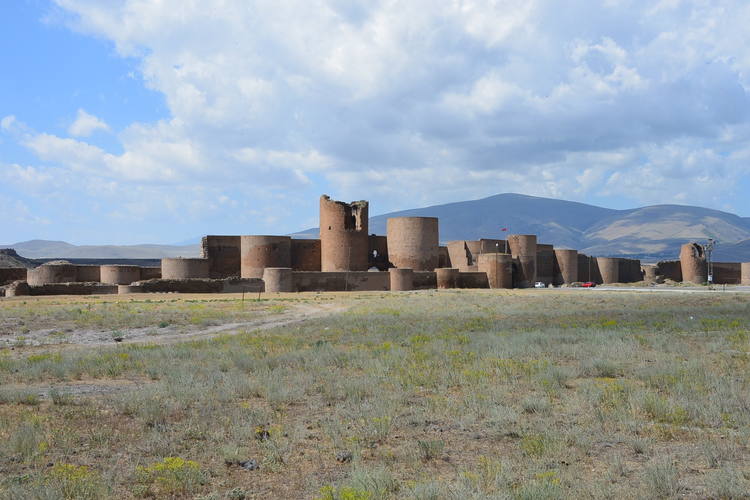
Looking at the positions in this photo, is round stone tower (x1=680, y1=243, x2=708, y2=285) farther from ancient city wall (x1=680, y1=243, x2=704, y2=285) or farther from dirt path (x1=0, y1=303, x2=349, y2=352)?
dirt path (x1=0, y1=303, x2=349, y2=352)

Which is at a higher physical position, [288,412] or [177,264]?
[177,264]

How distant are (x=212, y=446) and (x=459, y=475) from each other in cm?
282

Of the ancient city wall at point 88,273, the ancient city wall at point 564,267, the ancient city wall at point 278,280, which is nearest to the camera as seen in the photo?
the ancient city wall at point 278,280

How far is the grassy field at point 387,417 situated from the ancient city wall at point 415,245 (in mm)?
34126

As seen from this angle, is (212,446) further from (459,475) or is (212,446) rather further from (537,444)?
(537,444)

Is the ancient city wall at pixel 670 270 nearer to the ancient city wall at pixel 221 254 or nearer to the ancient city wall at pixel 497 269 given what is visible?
the ancient city wall at pixel 497 269

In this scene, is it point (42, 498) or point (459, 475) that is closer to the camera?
point (42, 498)

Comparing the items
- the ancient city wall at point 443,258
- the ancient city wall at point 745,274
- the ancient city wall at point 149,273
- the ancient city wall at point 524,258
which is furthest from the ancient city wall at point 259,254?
the ancient city wall at point 745,274

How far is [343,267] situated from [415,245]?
6.01 m

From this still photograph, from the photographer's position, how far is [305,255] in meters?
52.0

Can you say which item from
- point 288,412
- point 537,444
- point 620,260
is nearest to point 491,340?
point 288,412

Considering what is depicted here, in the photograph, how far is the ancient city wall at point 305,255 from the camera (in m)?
51.7

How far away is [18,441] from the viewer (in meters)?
7.10

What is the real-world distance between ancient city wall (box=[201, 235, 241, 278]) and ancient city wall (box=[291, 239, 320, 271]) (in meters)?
4.39
